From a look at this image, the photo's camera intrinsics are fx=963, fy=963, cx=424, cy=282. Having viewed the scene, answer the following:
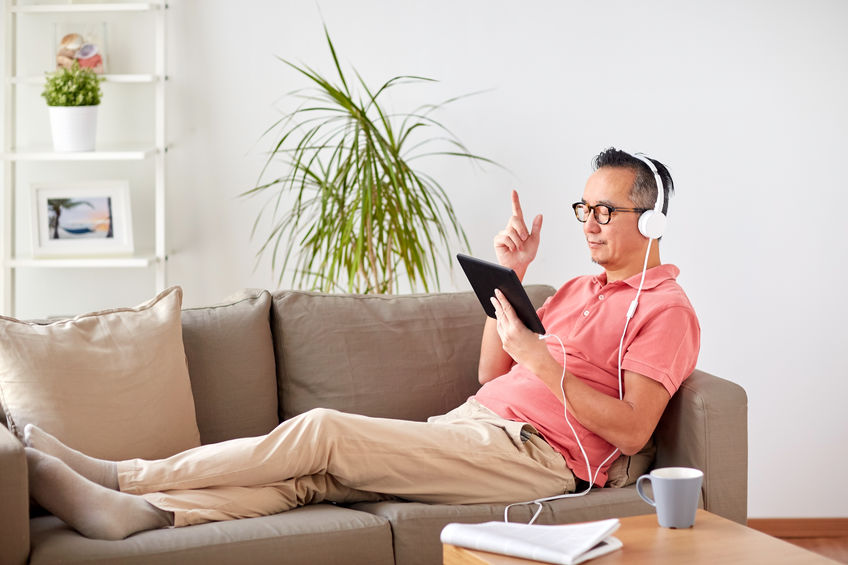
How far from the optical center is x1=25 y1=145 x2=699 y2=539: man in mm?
1985

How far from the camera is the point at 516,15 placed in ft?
11.3

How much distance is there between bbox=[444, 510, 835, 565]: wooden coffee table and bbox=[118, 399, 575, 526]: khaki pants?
46cm

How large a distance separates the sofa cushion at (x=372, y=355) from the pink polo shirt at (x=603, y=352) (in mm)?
188

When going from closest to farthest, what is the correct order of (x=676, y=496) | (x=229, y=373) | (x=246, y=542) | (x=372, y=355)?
(x=676, y=496)
(x=246, y=542)
(x=229, y=373)
(x=372, y=355)

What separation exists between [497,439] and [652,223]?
2.04ft

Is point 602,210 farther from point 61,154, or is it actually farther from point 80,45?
point 80,45

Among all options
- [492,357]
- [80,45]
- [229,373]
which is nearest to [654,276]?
[492,357]

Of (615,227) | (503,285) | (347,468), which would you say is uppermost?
(615,227)

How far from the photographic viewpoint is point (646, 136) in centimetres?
347

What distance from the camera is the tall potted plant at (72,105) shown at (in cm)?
311

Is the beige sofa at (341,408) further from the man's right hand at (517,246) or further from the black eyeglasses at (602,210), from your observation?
the black eyeglasses at (602,210)

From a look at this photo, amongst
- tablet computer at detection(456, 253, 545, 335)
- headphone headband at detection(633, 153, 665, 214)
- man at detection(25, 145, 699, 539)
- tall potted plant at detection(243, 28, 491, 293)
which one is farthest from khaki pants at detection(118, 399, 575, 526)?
tall potted plant at detection(243, 28, 491, 293)

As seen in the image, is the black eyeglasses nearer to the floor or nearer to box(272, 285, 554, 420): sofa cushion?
box(272, 285, 554, 420): sofa cushion

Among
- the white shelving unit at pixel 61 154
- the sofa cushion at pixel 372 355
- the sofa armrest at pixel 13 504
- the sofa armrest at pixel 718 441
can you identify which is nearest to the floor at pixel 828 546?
the sofa armrest at pixel 718 441
